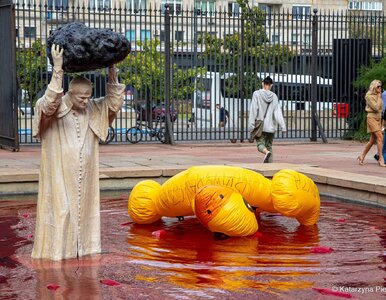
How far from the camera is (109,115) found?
26.3 feet

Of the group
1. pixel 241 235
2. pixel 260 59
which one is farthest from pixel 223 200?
pixel 260 59

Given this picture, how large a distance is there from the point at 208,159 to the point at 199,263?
9.17 meters

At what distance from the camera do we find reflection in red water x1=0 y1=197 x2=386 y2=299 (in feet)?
22.9

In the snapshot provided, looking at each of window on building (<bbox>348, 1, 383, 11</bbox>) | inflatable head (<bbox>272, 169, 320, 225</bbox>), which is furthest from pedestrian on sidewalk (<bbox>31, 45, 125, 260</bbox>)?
window on building (<bbox>348, 1, 383, 11</bbox>)

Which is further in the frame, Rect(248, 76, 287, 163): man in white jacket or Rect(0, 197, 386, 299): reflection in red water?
Rect(248, 76, 287, 163): man in white jacket

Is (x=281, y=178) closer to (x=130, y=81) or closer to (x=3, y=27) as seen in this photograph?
(x=3, y=27)

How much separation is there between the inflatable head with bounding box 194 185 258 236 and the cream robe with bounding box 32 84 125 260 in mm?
1415

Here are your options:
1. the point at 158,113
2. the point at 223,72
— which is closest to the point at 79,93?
the point at 158,113

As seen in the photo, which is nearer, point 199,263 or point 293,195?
point 199,263

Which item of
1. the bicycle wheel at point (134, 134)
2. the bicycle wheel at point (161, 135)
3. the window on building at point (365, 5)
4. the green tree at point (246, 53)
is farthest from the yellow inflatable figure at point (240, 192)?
the window on building at point (365, 5)

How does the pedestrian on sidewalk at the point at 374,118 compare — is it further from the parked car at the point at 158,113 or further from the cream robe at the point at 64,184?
the cream robe at the point at 64,184

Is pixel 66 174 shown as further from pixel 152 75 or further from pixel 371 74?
pixel 371 74

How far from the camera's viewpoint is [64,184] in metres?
7.71

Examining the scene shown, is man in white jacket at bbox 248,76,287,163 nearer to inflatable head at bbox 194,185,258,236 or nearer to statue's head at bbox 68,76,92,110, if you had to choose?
inflatable head at bbox 194,185,258,236
